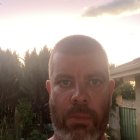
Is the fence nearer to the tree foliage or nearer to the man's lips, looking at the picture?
the tree foliage

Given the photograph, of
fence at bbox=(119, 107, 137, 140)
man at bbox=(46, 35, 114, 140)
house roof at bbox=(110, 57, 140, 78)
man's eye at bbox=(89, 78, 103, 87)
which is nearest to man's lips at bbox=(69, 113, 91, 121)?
man at bbox=(46, 35, 114, 140)

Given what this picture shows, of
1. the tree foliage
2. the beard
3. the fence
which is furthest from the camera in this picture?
the tree foliage

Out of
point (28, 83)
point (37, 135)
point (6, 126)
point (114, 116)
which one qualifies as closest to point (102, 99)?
point (114, 116)

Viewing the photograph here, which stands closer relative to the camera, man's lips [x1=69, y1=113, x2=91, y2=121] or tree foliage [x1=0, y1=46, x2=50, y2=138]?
man's lips [x1=69, y1=113, x2=91, y2=121]

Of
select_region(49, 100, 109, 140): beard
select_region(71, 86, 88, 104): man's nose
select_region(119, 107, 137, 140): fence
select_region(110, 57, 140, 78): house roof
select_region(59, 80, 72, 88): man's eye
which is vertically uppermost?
select_region(110, 57, 140, 78): house roof

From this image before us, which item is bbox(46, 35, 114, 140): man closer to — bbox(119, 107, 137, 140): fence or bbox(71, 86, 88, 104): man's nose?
bbox(71, 86, 88, 104): man's nose

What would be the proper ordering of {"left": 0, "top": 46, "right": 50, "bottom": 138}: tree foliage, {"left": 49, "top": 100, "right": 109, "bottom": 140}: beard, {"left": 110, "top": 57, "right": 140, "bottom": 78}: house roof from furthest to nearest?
{"left": 0, "top": 46, "right": 50, "bottom": 138}: tree foliage
{"left": 110, "top": 57, "right": 140, "bottom": 78}: house roof
{"left": 49, "top": 100, "right": 109, "bottom": 140}: beard

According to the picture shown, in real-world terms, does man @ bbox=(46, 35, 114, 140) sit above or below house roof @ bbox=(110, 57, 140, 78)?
below

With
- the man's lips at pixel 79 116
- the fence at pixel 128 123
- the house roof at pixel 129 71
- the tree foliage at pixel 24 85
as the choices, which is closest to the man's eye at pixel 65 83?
the man's lips at pixel 79 116

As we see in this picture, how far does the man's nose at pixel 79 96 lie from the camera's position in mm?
1257

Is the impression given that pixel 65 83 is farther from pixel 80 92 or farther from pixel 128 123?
pixel 128 123

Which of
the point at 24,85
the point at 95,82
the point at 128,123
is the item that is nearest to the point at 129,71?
the point at 128,123

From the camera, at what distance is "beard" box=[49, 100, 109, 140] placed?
1.23 metres

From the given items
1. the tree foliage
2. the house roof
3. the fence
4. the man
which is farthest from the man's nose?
the tree foliage
